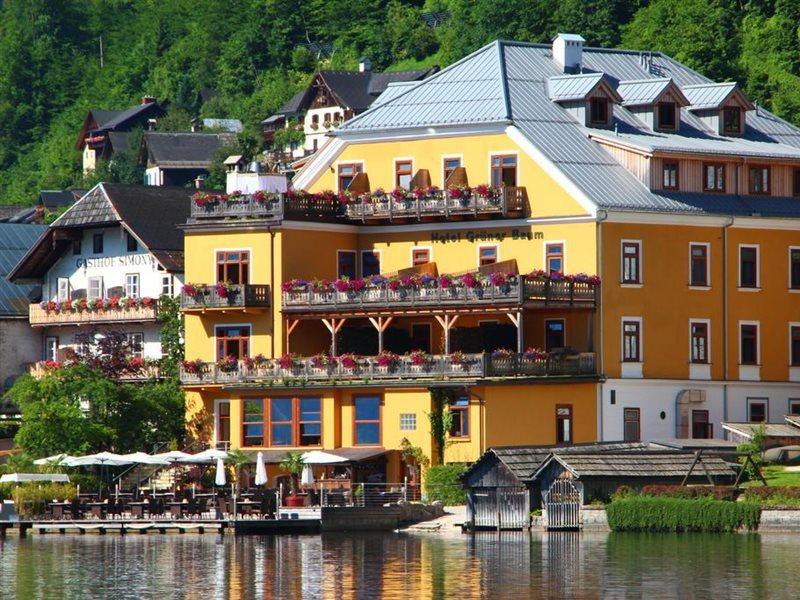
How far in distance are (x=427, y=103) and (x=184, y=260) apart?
12101 millimetres

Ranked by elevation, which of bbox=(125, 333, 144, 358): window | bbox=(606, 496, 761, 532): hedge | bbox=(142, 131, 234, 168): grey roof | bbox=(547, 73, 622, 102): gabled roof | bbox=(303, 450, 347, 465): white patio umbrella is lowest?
bbox=(606, 496, 761, 532): hedge

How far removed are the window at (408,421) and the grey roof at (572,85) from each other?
14173 mm

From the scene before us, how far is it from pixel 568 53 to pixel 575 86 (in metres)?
3.59

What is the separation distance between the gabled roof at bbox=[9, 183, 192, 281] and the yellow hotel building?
9585mm

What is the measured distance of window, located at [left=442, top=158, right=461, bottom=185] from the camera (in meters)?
101

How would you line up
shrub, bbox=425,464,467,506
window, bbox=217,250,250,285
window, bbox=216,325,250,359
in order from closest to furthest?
shrub, bbox=425,464,467,506 → window, bbox=217,250,250,285 → window, bbox=216,325,250,359

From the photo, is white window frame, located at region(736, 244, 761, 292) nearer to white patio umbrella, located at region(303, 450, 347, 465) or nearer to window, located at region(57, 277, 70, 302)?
white patio umbrella, located at region(303, 450, 347, 465)

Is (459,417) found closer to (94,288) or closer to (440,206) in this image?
(440,206)

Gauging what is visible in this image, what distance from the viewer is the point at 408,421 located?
9662 centimetres

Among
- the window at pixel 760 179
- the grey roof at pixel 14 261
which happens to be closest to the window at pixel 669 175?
the window at pixel 760 179

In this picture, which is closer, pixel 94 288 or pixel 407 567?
pixel 407 567

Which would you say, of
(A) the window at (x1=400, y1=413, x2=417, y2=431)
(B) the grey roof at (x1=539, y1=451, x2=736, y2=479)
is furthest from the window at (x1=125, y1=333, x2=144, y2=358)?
(B) the grey roof at (x1=539, y1=451, x2=736, y2=479)

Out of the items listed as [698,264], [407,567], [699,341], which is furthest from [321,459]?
[407,567]

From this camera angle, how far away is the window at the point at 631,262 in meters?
98.1
